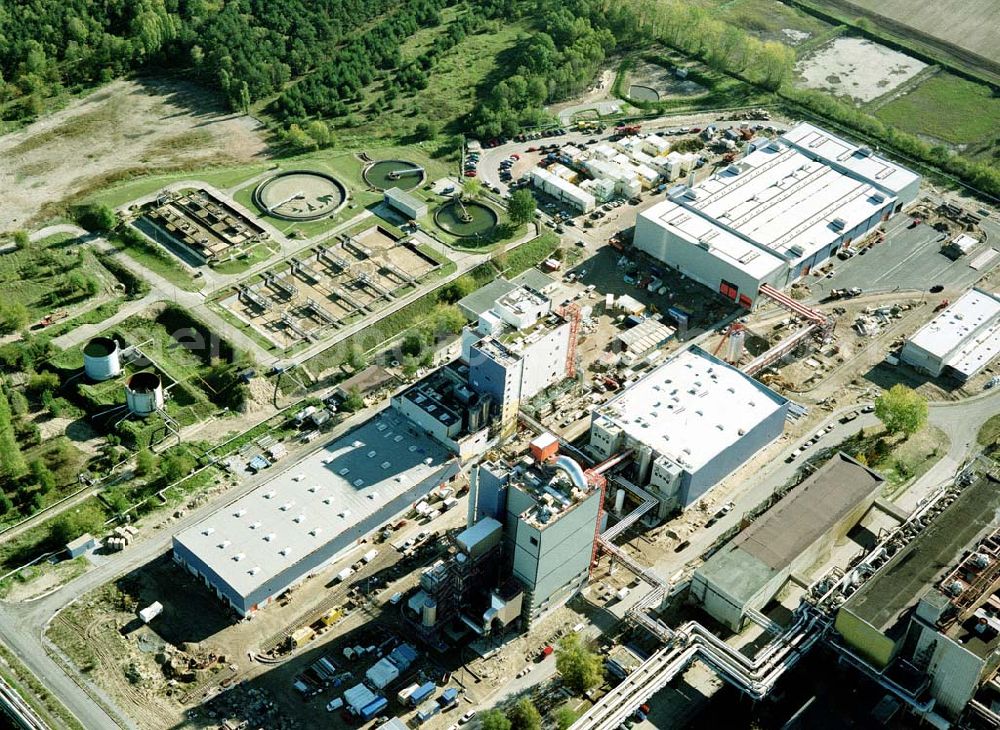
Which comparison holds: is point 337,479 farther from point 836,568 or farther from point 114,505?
point 836,568

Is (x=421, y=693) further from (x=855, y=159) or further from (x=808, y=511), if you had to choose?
(x=855, y=159)

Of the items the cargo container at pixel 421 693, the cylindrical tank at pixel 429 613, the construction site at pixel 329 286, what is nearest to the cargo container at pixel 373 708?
the cargo container at pixel 421 693

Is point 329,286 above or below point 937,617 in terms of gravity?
below

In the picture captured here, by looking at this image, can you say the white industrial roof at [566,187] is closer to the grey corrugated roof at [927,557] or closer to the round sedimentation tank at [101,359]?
the round sedimentation tank at [101,359]

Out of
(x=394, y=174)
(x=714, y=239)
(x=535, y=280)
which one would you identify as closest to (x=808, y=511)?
(x=535, y=280)

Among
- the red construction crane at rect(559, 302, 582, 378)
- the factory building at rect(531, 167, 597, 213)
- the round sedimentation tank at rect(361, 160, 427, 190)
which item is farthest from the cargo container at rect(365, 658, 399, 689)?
the round sedimentation tank at rect(361, 160, 427, 190)

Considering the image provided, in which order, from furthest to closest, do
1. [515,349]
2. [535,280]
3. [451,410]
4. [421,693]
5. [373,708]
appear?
[535,280] < [515,349] < [451,410] < [421,693] < [373,708]

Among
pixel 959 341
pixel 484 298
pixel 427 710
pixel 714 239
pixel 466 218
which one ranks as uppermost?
pixel 714 239
